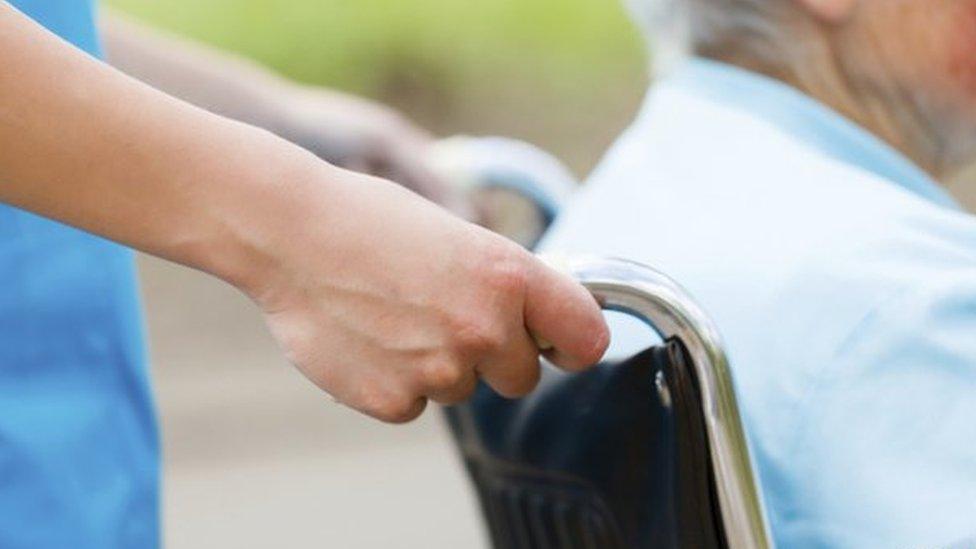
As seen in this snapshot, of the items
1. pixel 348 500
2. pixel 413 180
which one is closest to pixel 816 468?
pixel 413 180

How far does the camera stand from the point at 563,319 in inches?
52.3

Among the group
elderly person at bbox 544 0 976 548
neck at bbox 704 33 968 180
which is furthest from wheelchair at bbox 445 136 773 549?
neck at bbox 704 33 968 180

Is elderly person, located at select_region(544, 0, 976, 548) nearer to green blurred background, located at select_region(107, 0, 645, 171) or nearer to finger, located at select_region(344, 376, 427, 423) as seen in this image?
finger, located at select_region(344, 376, 427, 423)

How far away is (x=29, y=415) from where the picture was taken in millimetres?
1539

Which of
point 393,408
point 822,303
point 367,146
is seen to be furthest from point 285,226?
point 367,146

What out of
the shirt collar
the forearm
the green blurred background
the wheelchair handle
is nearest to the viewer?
the forearm

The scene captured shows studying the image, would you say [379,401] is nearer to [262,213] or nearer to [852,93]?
[262,213]

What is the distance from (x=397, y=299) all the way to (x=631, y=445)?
370 mm

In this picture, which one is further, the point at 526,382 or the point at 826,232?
the point at 826,232

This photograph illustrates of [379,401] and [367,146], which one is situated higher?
[367,146]

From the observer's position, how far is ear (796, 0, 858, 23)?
207cm

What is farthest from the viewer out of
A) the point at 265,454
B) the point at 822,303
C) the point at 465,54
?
the point at 465,54

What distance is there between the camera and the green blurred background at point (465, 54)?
33.2 ft

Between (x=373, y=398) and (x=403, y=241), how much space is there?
0.09m
